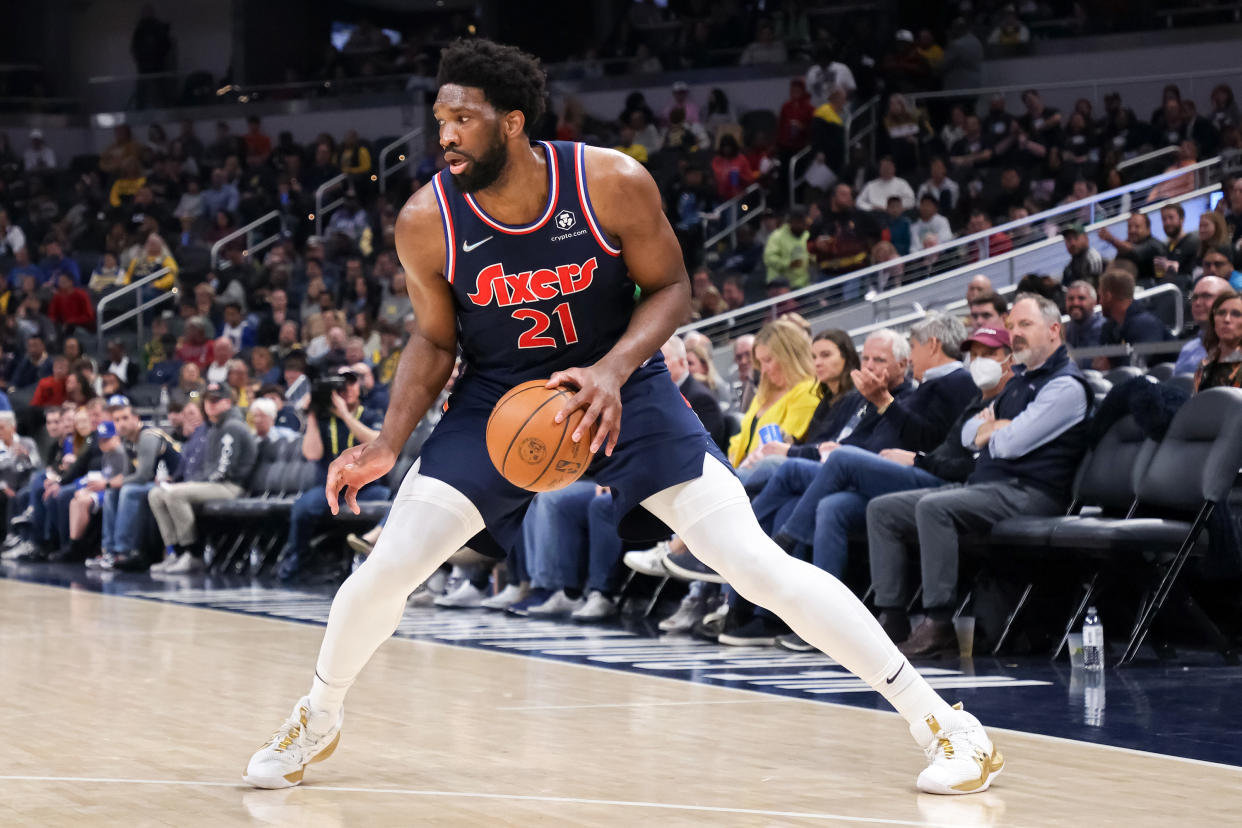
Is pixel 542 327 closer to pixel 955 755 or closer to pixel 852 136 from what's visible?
pixel 955 755

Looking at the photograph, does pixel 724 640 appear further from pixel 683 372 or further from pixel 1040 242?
pixel 1040 242

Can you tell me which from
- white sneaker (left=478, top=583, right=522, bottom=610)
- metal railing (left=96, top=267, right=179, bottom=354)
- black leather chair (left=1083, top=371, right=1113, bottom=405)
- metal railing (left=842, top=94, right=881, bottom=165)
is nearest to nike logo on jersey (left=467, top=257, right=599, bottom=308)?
black leather chair (left=1083, top=371, right=1113, bottom=405)

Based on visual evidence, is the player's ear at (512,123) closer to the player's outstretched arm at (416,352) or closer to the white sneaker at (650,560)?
the player's outstretched arm at (416,352)

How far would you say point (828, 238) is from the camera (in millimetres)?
13594

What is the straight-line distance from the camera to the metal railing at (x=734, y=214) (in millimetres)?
15172

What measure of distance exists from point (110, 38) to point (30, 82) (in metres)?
1.27

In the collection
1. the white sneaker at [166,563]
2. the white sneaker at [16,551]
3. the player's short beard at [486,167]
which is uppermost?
the player's short beard at [486,167]

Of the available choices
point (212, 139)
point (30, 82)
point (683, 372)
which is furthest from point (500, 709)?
point (30, 82)

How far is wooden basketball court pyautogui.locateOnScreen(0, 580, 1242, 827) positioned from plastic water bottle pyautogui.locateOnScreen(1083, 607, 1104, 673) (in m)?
0.88

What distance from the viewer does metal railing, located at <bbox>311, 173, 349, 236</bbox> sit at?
19.0 m

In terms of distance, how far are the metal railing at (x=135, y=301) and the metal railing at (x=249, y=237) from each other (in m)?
0.58

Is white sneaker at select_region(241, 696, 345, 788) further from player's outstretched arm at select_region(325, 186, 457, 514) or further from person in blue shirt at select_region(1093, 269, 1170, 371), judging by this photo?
person in blue shirt at select_region(1093, 269, 1170, 371)

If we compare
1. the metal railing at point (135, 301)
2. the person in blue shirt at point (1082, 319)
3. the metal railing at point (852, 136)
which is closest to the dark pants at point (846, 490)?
the person in blue shirt at point (1082, 319)

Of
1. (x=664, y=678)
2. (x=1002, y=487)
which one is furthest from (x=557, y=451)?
(x=1002, y=487)
